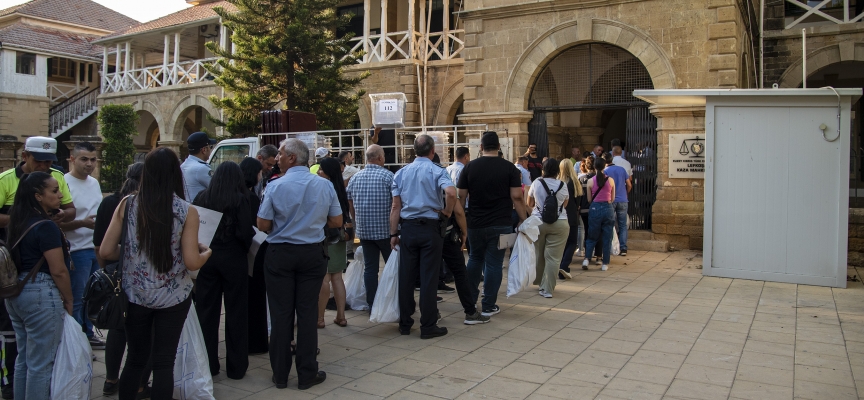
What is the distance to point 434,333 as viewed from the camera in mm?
5758

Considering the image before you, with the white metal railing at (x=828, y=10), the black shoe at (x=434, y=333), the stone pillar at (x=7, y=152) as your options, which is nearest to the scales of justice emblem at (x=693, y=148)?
the white metal railing at (x=828, y=10)

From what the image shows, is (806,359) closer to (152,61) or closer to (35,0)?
(152,61)

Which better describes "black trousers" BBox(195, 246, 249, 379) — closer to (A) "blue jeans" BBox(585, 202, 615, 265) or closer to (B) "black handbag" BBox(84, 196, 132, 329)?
(B) "black handbag" BBox(84, 196, 132, 329)

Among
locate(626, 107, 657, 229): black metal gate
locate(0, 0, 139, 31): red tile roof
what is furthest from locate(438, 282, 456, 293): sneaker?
locate(0, 0, 139, 31): red tile roof

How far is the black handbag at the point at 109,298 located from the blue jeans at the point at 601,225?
6796 mm

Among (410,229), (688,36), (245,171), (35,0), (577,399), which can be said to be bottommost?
(577,399)

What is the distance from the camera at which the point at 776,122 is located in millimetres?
8266

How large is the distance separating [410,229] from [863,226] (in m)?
7.43

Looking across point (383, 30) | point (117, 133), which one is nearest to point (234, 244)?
point (383, 30)

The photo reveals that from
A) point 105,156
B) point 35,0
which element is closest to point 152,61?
point 35,0

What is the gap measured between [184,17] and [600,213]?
21.3 m

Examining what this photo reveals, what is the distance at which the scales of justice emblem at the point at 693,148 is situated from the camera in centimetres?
1116

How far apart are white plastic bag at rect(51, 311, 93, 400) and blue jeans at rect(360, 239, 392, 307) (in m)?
2.91

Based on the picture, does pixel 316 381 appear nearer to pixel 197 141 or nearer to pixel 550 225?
pixel 197 141
